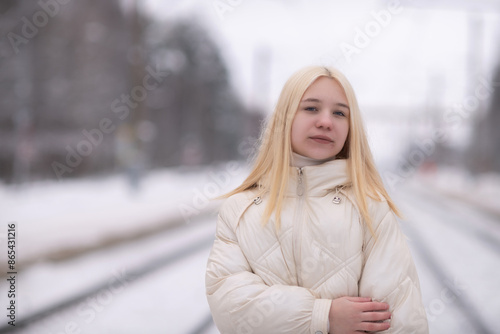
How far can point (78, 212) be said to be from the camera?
12227mm

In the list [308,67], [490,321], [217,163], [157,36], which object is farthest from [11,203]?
[217,163]

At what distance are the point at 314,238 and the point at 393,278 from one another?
0.29 m

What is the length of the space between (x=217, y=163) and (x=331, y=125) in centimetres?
3754

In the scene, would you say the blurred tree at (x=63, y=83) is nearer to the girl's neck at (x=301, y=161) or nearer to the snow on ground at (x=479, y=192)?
the snow on ground at (x=479, y=192)

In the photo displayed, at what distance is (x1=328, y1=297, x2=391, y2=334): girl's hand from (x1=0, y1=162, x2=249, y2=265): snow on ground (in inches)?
42.1

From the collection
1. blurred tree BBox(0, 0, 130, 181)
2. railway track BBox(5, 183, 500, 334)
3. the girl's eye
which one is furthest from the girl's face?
blurred tree BBox(0, 0, 130, 181)

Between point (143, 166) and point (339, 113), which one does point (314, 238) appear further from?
point (143, 166)

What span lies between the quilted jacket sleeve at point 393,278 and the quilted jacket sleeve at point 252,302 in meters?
0.18

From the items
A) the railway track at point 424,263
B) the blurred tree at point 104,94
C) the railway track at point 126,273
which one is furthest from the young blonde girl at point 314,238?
the blurred tree at point 104,94

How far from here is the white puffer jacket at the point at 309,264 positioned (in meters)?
1.56

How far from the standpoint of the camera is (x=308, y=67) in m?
1.78

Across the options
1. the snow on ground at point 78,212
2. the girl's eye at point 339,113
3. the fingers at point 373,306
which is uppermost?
the girl's eye at point 339,113

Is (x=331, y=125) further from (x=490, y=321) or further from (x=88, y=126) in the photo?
(x=88, y=126)

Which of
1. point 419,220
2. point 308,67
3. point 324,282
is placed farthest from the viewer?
point 419,220
